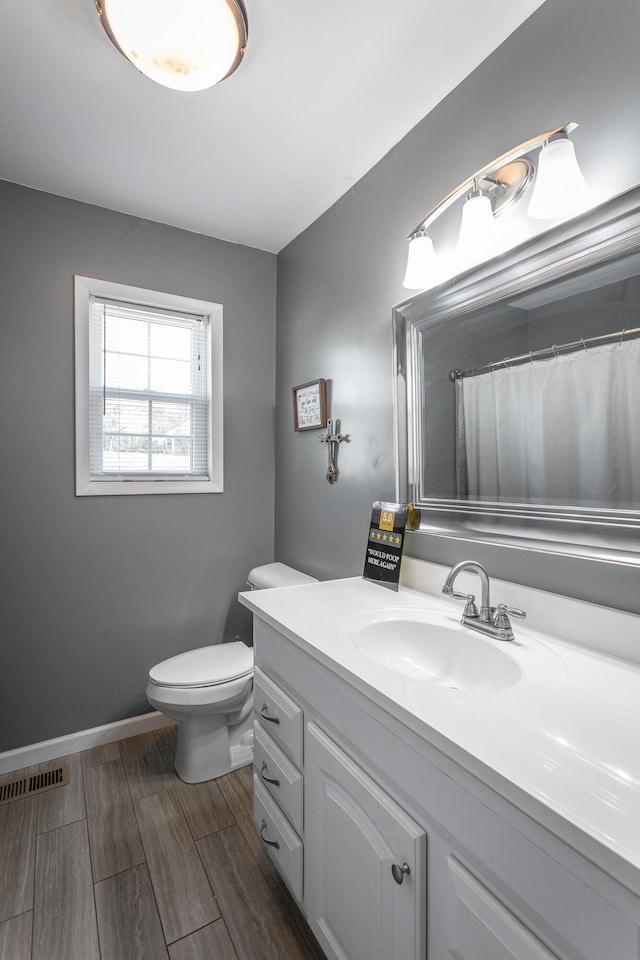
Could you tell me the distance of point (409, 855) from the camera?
2.56 feet

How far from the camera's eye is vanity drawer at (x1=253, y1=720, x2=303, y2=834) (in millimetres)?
1178

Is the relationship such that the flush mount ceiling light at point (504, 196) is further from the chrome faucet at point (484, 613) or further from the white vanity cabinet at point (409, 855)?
the white vanity cabinet at point (409, 855)

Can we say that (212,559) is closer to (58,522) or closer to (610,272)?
(58,522)

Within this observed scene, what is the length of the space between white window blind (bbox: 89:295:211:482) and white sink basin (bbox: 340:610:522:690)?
141 centimetres

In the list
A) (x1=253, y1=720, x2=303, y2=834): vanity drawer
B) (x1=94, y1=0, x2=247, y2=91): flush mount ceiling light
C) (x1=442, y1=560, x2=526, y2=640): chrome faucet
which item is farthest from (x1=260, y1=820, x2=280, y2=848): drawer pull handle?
(x1=94, y1=0, x2=247, y2=91): flush mount ceiling light

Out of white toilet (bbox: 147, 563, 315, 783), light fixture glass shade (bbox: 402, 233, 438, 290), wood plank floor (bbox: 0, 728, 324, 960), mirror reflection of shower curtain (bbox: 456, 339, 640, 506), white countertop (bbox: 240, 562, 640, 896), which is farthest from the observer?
white toilet (bbox: 147, 563, 315, 783)

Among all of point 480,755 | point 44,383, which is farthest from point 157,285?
point 480,755

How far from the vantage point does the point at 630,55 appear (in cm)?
99

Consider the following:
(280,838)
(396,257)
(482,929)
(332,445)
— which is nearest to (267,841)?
(280,838)

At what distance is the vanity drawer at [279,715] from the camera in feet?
3.86

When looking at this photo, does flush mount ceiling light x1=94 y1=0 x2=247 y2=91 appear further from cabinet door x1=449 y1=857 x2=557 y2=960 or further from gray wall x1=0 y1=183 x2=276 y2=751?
cabinet door x1=449 y1=857 x2=557 y2=960

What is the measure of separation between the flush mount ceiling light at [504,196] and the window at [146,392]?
4.12ft

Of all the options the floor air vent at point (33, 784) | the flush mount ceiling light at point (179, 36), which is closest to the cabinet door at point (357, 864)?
the floor air vent at point (33, 784)

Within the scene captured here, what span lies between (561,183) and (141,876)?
2.22m
